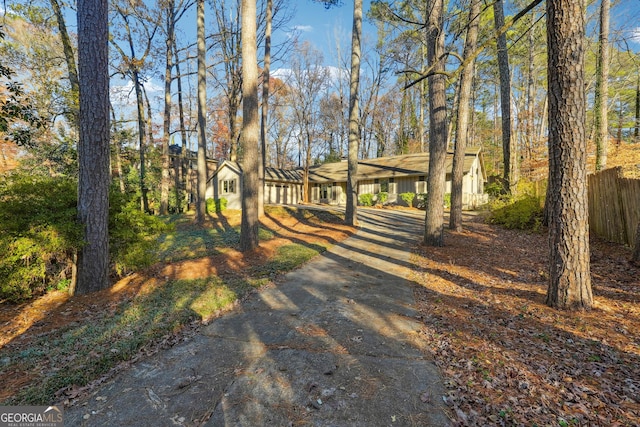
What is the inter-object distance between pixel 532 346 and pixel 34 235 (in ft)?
23.4

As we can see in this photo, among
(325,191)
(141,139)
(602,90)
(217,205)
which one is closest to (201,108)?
Result: (217,205)

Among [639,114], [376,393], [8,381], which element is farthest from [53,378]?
[639,114]

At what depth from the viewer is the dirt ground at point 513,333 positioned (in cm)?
226

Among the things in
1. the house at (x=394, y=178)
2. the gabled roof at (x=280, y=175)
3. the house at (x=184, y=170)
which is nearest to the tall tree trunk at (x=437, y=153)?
the house at (x=394, y=178)

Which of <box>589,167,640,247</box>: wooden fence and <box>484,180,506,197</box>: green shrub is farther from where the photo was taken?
<box>484,180,506,197</box>: green shrub

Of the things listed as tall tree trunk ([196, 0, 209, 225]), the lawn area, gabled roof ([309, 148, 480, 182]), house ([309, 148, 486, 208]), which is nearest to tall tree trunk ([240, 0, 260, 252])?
the lawn area

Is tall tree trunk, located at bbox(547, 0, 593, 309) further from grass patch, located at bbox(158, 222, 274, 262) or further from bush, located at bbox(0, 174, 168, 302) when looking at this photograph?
grass patch, located at bbox(158, 222, 274, 262)

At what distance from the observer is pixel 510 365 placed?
9.16ft

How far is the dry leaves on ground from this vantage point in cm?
222

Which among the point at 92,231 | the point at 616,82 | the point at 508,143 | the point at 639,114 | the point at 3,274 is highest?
the point at 616,82

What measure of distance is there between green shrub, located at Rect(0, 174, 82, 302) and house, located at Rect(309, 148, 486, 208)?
2110 centimetres

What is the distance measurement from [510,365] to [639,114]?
21526 mm

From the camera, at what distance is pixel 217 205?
20.2 metres

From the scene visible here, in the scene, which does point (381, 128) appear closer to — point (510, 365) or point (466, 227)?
point (466, 227)
